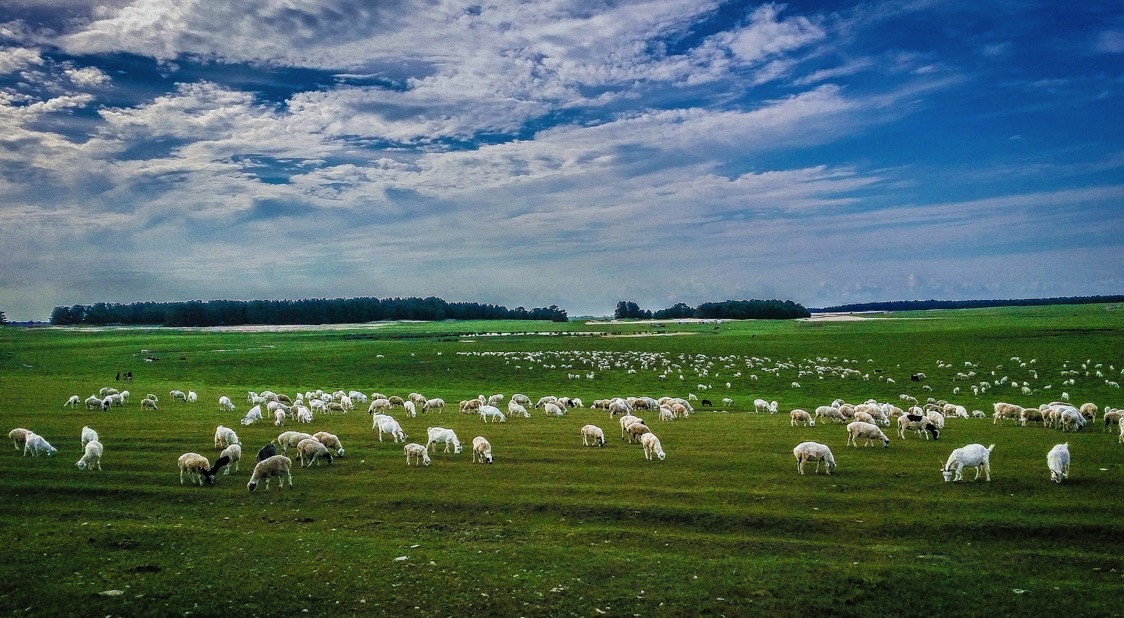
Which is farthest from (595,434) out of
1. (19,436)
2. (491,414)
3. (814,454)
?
(19,436)

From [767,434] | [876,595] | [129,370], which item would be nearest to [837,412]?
[767,434]

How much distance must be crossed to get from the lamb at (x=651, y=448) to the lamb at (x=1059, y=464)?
1189cm

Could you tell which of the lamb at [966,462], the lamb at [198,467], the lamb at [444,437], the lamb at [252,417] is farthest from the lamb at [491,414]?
the lamb at [966,462]

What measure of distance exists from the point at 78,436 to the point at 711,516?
27.4 meters

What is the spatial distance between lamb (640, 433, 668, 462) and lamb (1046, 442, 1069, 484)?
11.9 metres

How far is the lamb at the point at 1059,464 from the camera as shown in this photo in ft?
62.6

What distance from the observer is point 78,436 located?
27.7m

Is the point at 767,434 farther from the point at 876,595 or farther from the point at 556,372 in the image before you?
the point at 556,372

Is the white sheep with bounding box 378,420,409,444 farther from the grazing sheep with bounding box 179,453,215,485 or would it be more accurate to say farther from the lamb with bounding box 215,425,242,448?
the grazing sheep with bounding box 179,453,215,485

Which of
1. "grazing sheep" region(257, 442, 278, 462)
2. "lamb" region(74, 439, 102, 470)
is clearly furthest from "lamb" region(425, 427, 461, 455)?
"lamb" region(74, 439, 102, 470)

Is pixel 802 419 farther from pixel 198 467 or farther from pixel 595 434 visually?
pixel 198 467

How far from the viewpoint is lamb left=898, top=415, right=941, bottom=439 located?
27.7 metres

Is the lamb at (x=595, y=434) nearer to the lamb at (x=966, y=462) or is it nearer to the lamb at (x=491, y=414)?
the lamb at (x=491, y=414)

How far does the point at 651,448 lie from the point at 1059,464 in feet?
41.6
